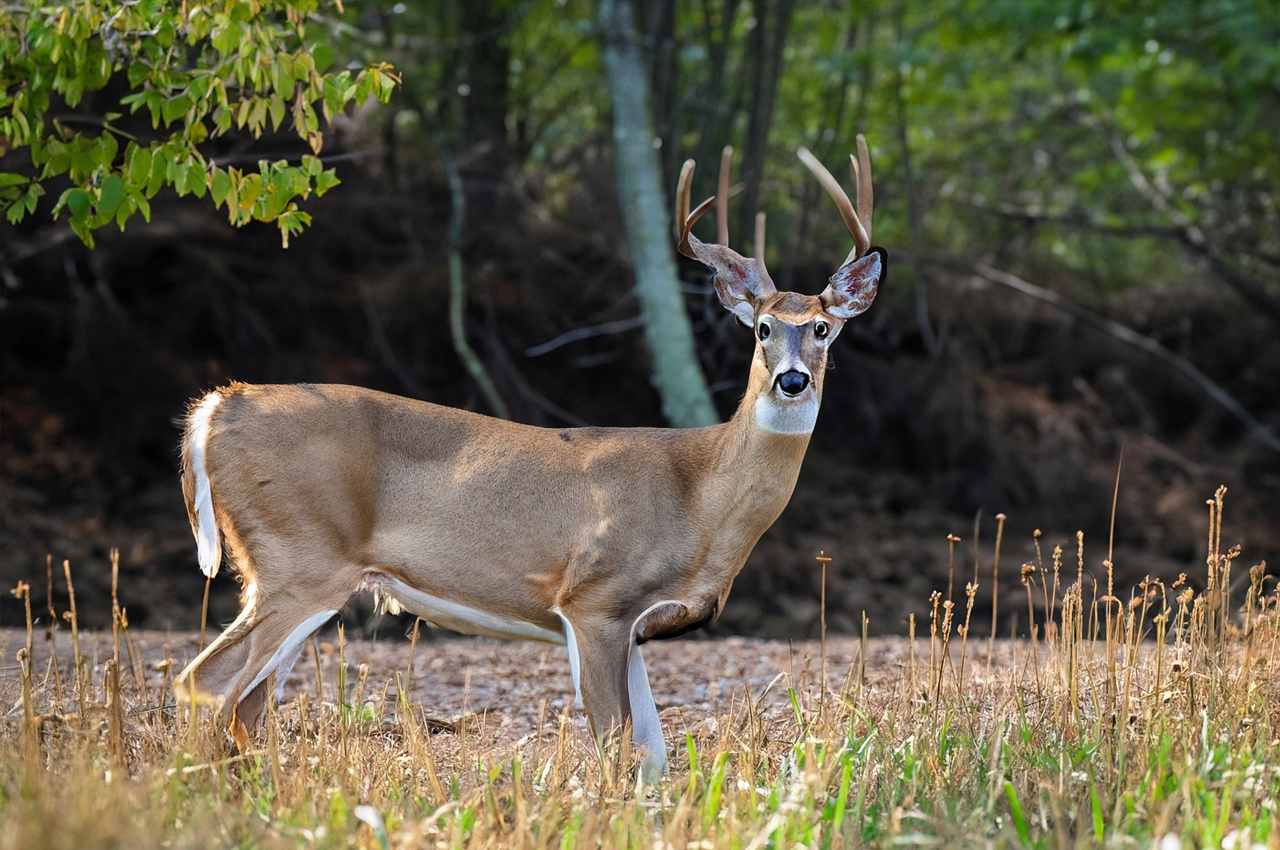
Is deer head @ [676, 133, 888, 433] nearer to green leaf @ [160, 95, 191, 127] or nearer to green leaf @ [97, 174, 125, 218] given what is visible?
green leaf @ [160, 95, 191, 127]

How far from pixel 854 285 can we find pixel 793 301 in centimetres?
32

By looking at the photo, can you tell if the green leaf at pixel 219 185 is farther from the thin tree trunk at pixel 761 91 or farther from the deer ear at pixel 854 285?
the thin tree trunk at pixel 761 91

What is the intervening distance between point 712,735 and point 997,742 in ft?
A: 3.93

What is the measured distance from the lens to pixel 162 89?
4.96 m

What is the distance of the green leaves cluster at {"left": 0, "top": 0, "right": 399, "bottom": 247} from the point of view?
15.3ft

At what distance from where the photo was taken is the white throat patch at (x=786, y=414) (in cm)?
477

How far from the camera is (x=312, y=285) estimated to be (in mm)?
11406

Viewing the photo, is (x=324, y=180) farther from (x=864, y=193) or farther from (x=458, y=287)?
(x=458, y=287)

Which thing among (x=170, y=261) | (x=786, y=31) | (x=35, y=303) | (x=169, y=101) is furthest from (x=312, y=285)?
(x=169, y=101)

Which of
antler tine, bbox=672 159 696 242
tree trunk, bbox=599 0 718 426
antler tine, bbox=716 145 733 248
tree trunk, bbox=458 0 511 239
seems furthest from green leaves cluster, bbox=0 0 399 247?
tree trunk, bbox=458 0 511 239

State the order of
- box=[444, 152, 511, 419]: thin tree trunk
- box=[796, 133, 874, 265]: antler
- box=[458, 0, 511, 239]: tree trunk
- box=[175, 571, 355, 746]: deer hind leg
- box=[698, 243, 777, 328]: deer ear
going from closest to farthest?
box=[175, 571, 355, 746]: deer hind leg, box=[796, 133, 874, 265]: antler, box=[698, 243, 777, 328]: deer ear, box=[444, 152, 511, 419]: thin tree trunk, box=[458, 0, 511, 239]: tree trunk

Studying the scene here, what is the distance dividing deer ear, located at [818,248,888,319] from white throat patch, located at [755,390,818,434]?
35cm

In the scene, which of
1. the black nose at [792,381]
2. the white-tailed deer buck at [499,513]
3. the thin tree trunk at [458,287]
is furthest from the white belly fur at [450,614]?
the thin tree trunk at [458,287]

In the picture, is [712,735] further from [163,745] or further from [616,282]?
[616,282]
